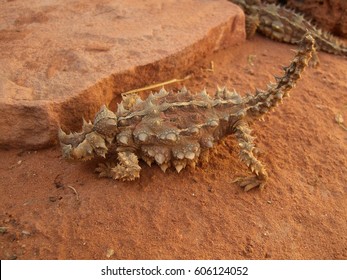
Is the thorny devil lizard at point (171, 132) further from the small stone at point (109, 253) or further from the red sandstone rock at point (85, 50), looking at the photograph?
the small stone at point (109, 253)

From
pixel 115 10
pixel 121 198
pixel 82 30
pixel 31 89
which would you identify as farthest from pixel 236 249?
pixel 115 10

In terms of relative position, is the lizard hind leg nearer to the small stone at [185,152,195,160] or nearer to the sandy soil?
the sandy soil

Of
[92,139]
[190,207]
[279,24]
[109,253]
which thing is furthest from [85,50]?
[279,24]

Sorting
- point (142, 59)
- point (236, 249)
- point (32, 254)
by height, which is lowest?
point (32, 254)

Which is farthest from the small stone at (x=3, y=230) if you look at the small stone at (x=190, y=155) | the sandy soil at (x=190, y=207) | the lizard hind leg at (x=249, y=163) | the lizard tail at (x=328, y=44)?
the lizard tail at (x=328, y=44)

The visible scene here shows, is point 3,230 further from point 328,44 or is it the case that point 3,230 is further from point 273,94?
point 328,44

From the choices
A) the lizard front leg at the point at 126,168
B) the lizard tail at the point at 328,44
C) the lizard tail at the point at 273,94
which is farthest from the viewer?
the lizard tail at the point at 328,44

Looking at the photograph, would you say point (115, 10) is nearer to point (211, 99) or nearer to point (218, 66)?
point (218, 66)
